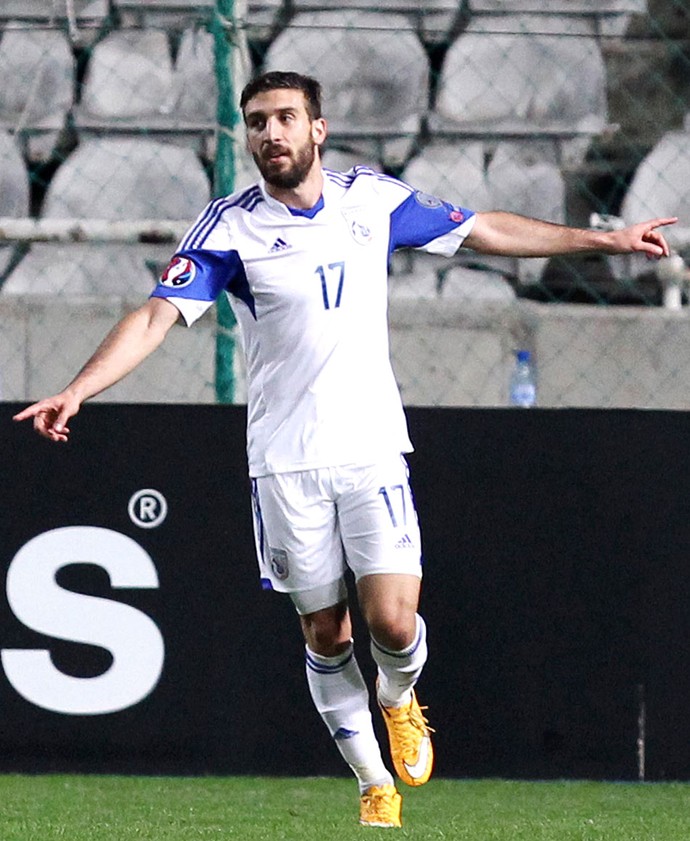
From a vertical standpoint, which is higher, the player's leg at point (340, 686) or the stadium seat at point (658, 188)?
the stadium seat at point (658, 188)

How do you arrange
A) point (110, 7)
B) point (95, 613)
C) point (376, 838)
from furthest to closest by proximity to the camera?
point (110, 7) < point (95, 613) < point (376, 838)

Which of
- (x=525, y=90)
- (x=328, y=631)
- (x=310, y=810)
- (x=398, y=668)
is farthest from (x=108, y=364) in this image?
(x=525, y=90)

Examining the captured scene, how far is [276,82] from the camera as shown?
4516mm

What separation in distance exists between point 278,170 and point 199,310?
475mm

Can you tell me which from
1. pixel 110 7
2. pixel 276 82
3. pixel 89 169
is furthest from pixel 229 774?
pixel 110 7

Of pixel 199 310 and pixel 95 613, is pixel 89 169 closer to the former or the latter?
pixel 95 613

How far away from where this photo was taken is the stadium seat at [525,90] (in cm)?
798

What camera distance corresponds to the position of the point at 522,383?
6.76m

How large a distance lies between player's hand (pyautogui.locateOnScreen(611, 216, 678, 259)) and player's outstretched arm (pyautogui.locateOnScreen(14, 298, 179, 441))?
124 centimetres

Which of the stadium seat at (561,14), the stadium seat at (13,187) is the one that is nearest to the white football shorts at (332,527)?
the stadium seat at (13,187)

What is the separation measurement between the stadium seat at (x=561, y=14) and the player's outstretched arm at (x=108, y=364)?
13.7 ft

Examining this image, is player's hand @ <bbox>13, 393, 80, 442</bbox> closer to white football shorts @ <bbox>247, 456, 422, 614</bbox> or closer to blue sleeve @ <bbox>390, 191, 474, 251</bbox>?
white football shorts @ <bbox>247, 456, 422, 614</bbox>

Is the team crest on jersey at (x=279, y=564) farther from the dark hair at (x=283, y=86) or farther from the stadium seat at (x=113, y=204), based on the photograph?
the stadium seat at (x=113, y=204)

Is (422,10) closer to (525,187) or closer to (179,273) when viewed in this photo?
(525,187)
